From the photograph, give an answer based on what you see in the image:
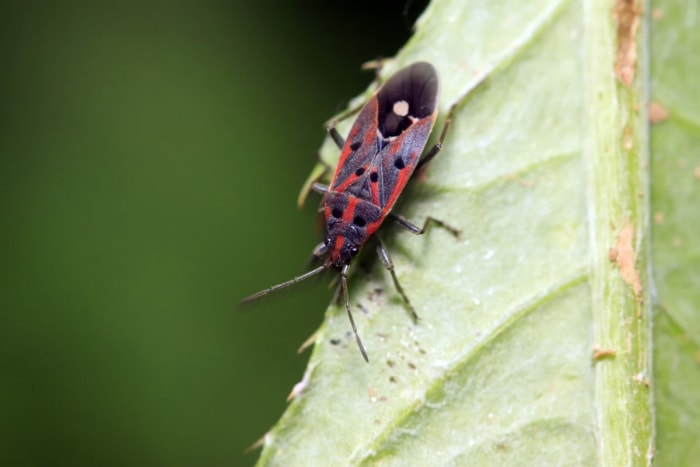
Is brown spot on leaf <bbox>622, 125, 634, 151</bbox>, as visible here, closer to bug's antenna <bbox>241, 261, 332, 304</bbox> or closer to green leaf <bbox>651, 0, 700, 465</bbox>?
green leaf <bbox>651, 0, 700, 465</bbox>

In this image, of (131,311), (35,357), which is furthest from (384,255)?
(35,357)

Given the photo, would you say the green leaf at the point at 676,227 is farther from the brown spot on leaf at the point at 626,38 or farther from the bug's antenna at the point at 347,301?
the bug's antenna at the point at 347,301

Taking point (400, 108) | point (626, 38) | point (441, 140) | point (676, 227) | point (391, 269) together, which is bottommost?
point (676, 227)

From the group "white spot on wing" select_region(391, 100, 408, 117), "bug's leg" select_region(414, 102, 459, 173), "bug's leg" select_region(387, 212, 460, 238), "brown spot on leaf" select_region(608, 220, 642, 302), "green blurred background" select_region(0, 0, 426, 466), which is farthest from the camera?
"green blurred background" select_region(0, 0, 426, 466)

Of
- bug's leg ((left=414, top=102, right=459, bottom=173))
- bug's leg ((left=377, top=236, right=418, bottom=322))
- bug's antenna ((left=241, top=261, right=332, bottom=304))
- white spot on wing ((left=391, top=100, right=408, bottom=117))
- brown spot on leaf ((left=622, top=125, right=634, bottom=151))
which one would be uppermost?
white spot on wing ((left=391, top=100, right=408, bottom=117))

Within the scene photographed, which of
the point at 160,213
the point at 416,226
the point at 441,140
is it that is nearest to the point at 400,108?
the point at 441,140

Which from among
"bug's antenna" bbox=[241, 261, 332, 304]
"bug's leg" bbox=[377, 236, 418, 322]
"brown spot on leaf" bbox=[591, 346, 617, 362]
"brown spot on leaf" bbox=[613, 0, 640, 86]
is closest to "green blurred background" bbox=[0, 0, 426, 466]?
"bug's antenna" bbox=[241, 261, 332, 304]

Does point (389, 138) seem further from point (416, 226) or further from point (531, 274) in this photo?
point (531, 274)
